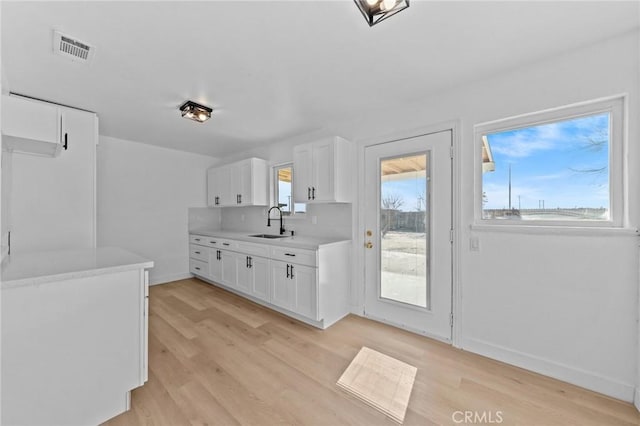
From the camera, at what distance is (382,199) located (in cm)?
285

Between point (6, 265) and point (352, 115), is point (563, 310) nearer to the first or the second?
point (352, 115)

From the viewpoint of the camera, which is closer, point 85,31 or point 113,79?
point 85,31

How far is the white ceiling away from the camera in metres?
1.44

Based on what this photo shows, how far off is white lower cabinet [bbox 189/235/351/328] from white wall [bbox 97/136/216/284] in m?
1.47

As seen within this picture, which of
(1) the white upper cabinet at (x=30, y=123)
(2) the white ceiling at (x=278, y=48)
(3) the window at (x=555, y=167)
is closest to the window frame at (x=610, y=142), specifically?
(3) the window at (x=555, y=167)

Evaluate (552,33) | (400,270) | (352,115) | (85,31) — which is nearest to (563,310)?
(400,270)

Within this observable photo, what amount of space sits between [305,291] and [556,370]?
2.18 m

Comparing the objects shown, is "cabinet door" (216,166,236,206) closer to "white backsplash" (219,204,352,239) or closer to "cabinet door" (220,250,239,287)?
"white backsplash" (219,204,352,239)

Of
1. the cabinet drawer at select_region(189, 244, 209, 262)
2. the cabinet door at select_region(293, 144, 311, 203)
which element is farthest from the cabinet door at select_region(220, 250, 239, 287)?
the cabinet door at select_region(293, 144, 311, 203)

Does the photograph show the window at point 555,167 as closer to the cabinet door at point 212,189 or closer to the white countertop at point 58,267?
the white countertop at point 58,267

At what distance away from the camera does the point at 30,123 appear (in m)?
1.69

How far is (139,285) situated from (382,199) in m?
2.37

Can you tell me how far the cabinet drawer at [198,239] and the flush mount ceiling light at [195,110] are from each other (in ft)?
7.63

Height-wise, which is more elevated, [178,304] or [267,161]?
[267,161]
